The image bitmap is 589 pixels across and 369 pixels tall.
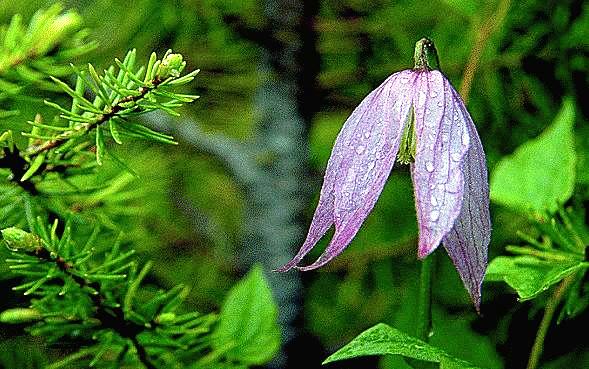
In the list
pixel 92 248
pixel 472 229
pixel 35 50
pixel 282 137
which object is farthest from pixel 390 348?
pixel 282 137

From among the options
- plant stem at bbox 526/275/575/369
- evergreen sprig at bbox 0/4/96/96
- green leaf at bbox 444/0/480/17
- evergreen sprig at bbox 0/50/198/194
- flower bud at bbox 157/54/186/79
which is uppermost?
green leaf at bbox 444/0/480/17

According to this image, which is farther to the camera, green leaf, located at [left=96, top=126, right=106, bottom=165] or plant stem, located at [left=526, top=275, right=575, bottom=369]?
plant stem, located at [left=526, top=275, right=575, bottom=369]

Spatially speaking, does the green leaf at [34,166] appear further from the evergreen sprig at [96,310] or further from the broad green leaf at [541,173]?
the broad green leaf at [541,173]

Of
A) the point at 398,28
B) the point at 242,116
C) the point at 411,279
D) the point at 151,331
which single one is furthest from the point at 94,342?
the point at 242,116

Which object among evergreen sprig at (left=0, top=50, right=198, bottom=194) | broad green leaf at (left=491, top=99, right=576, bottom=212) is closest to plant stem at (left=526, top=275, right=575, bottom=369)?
broad green leaf at (left=491, top=99, right=576, bottom=212)

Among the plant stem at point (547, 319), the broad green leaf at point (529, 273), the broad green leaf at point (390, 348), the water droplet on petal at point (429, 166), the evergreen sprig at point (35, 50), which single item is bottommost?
the plant stem at point (547, 319)

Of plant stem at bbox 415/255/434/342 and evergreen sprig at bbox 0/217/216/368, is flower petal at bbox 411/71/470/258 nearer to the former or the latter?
plant stem at bbox 415/255/434/342

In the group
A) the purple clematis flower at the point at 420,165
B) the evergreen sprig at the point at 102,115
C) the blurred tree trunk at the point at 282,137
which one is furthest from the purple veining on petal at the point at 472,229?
the blurred tree trunk at the point at 282,137
